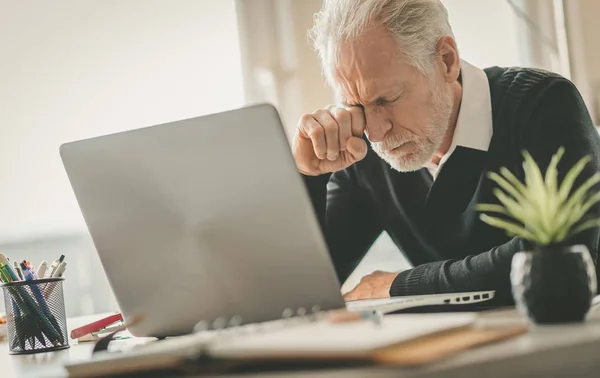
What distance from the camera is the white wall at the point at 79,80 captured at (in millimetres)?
2607

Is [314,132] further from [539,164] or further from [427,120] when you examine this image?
[539,164]

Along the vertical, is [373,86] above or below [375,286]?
above

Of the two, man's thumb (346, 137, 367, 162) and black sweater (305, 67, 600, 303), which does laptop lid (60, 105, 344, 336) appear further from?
man's thumb (346, 137, 367, 162)

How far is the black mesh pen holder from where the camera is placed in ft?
4.23

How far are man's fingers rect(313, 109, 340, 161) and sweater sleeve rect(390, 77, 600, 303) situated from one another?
1.13 ft

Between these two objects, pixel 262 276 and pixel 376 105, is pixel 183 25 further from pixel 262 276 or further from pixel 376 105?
pixel 262 276

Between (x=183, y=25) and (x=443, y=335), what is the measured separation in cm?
219

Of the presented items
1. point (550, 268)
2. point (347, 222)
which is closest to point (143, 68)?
point (347, 222)

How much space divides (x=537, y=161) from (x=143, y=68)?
1483 mm

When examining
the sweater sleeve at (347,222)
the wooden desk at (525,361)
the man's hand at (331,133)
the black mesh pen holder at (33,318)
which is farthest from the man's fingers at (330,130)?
the wooden desk at (525,361)

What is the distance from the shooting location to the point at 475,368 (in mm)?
586

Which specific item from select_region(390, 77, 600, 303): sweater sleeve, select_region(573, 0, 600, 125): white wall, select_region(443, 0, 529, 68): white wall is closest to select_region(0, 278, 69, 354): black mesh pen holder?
select_region(390, 77, 600, 303): sweater sleeve

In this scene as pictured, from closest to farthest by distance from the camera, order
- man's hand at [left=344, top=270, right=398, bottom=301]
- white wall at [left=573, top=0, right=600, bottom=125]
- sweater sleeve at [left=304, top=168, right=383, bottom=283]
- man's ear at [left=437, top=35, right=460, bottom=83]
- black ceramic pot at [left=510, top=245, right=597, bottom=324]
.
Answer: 1. black ceramic pot at [left=510, top=245, right=597, bottom=324]
2. man's hand at [left=344, top=270, right=398, bottom=301]
3. man's ear at [left=437, top=35, right=460, bottom=83]
4. sweater sleeve at [left=304, top=168, right=383, bottom=283]
5. white wall at [left=573, top=0, right=600, bottom=125]

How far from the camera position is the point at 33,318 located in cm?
129
